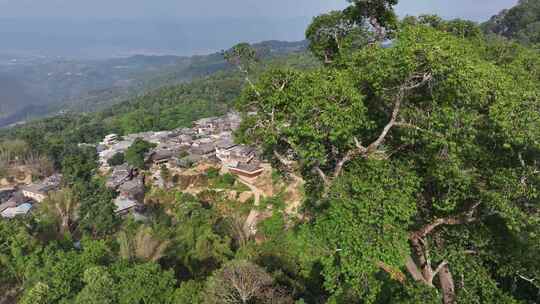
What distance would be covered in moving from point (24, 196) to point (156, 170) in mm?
10099

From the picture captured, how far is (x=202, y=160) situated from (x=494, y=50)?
871 inches

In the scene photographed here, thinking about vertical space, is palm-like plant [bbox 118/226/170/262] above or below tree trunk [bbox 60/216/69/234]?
above

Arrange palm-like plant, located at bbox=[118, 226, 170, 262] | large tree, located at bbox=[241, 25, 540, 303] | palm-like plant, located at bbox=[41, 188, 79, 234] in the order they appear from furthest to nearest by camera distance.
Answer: palm-like plant, located at bbox=[41, 188, 79, 234] < palm-like plant, located at bbox=[118, 226, 170, 262] < large tree, located at bbox=[241, 25, 540, 303]

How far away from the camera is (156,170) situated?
27125 mm

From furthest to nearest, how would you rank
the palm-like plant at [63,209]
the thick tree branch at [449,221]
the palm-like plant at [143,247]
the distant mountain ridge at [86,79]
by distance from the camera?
the distant mountain ridge at [86,79] < the palm-like plant at [63,209] < the palm-like plant at [143,247] < the thick tree branch at [449,221]

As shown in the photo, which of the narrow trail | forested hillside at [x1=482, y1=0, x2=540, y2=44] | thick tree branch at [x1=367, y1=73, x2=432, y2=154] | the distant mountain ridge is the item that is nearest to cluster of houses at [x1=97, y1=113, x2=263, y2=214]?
the narrow trail

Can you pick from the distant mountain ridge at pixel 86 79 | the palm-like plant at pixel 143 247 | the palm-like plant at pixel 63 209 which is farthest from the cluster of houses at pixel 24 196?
the distant mountain ridge at pixel 86 79

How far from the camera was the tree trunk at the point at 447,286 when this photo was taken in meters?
5.06

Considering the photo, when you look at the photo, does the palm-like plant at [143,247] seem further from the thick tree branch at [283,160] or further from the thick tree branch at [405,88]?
the thick tree branch at [405,88]

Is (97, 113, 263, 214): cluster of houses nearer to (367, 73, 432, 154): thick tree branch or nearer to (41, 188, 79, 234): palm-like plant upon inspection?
(41, 188, 79, 234): palm-like plant

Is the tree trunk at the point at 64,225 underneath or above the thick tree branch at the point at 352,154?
underneath

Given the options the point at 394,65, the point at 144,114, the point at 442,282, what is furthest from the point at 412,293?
the point at 144,114

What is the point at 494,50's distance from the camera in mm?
7230

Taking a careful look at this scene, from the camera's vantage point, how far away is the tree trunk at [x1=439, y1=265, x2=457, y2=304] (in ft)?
16.6
